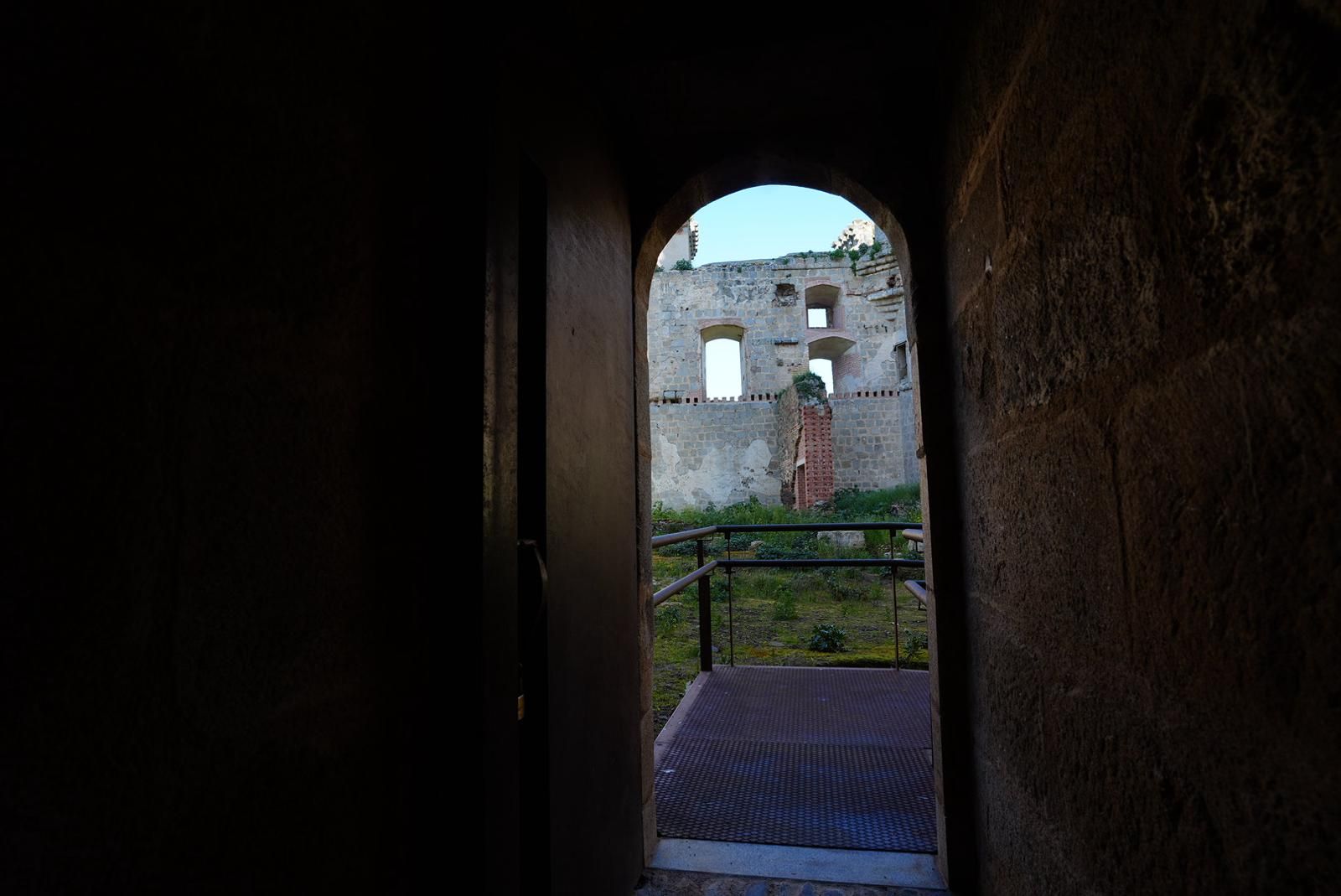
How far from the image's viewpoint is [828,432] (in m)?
12.7

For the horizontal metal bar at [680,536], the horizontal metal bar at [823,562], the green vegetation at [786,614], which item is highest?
the horizontal metal bar at [680,536]

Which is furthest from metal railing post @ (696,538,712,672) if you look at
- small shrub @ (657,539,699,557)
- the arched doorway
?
small shrub @ (657,539,699,557)

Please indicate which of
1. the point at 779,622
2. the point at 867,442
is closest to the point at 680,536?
the point at 779,622

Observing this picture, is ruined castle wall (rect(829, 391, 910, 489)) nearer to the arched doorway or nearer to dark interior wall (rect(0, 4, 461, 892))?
the arched doorway

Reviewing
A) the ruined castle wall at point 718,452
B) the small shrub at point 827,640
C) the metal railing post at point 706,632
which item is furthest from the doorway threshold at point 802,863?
the ruined castle wall at point 718,452

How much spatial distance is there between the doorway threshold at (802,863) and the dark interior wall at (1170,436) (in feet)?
2.45

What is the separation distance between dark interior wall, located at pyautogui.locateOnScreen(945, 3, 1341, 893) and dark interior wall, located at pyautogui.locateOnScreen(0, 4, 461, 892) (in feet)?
3.02

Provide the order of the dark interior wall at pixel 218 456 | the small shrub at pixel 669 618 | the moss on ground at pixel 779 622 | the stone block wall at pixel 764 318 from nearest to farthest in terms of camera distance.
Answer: the dark interior wall at pixel 218 456 → the moss on ground at pixel 779 622 → the small shrub at pixel 669 618 → the stone block wall at pixel 764 318

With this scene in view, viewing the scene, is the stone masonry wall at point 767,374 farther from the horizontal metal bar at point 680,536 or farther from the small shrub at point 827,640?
the horizontal metal bar at point 680,536

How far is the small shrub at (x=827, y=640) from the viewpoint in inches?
178

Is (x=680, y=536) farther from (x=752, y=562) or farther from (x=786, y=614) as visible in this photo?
(x=786, y=614)

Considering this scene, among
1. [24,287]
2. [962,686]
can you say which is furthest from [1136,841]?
[24,287]

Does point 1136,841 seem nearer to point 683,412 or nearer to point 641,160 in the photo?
point 641,160

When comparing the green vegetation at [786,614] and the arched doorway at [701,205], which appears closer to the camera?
the arched doorway at [701,205]
